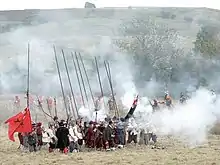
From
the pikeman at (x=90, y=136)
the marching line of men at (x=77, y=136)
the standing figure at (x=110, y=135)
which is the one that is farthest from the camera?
the pikeman at (x=90, y=136)

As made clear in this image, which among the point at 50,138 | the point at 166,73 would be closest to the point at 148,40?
the point at 166,73

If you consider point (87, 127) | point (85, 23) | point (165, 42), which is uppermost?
point (85, 23)

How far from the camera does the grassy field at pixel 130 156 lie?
1752 centimetres

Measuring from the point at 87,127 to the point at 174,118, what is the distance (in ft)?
14.6

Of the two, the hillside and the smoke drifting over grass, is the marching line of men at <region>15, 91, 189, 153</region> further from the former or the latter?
the hillside

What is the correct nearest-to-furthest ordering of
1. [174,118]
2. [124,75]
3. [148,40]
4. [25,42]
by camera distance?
[174,118] → [124,75] → [148,40] → [25,42]

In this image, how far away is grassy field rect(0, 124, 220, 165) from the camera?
17.5 meters

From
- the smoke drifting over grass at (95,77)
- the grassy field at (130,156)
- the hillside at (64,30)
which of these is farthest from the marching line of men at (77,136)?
the hillside at (64,30)

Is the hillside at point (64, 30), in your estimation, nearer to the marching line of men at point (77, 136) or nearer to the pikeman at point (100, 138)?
the marching line of men at point (77, 136)

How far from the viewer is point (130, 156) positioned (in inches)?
734

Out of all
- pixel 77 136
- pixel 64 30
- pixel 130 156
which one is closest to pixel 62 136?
pixel 77 136

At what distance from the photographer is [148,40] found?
56.2m

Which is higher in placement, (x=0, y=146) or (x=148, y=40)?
(x=148, y=40)

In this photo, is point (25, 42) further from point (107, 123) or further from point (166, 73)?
point (107, 123)
